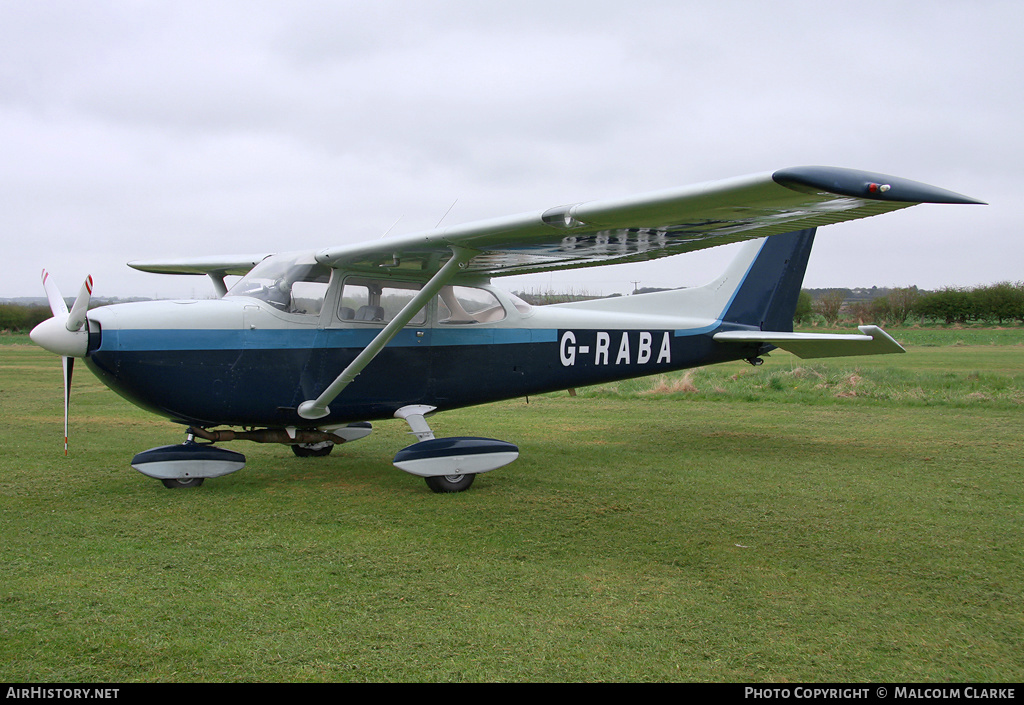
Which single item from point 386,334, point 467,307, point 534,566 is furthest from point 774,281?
point 534,566

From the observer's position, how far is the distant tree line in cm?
6125

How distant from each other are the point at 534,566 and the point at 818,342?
584cm

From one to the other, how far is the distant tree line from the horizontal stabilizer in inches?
2182

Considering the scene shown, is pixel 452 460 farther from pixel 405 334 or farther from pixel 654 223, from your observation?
pixel 654 223

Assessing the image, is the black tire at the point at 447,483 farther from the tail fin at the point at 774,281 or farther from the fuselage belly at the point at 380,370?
the tail fin at the point at 774,281

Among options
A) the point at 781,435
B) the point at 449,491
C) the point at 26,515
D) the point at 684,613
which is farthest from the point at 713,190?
the point at 781,435

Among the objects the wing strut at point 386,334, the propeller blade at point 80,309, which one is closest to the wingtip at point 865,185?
the wing strut at point 386,334

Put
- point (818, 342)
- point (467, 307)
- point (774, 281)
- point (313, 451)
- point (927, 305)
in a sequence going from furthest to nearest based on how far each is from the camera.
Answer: point (927, 305)
point (774, 281)
point (818, 342)
point (313, 451)
point (467, 307)

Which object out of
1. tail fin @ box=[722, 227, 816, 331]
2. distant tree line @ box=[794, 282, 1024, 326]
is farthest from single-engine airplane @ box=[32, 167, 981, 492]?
distant tree line @ box=[794, 282, 1024, 326]

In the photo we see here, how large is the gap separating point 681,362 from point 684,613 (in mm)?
5332

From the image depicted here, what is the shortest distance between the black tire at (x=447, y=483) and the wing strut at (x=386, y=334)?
1115 millimetres

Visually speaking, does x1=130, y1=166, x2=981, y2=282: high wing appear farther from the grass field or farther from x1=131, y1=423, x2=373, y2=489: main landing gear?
the grass field

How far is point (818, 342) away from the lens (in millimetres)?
8562

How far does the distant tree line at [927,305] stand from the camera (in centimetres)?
6125
